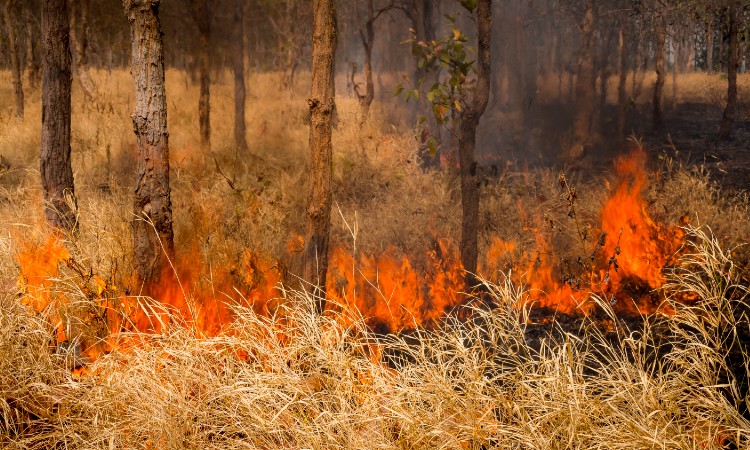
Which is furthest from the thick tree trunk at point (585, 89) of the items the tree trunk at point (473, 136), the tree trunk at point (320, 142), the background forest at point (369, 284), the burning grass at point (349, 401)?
the burning grass at point (349, 401)

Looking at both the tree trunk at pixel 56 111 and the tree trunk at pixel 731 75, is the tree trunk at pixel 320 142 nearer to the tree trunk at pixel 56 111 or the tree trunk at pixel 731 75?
the tree trunk at pixel 56 111

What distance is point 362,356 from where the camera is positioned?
5297 millimetres

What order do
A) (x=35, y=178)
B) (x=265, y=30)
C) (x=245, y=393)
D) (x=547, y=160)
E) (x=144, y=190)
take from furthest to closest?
(x=265, y=30), (x=547, y=160), (x=35, y=178), (x=144, y=190), (x=245, y=393)

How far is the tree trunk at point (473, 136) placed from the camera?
282 inches

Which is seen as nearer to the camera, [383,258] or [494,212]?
[383,258]

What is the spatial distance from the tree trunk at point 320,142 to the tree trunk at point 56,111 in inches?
108

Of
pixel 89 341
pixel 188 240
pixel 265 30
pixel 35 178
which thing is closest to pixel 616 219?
pixel 188 240

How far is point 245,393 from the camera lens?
12.9 feet

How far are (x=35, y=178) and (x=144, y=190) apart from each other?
590cm

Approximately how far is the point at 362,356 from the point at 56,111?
429 centimetres

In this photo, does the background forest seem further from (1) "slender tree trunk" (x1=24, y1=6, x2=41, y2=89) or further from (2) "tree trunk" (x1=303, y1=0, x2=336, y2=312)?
(1) "slender tree trunk" (x1=24, y1=6, x2=41, y2=89)

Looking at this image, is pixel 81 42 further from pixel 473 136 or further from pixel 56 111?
pixel 473 136

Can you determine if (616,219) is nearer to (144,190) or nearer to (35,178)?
(144,190)

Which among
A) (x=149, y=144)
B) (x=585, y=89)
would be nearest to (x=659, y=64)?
(x=585, y=89)
